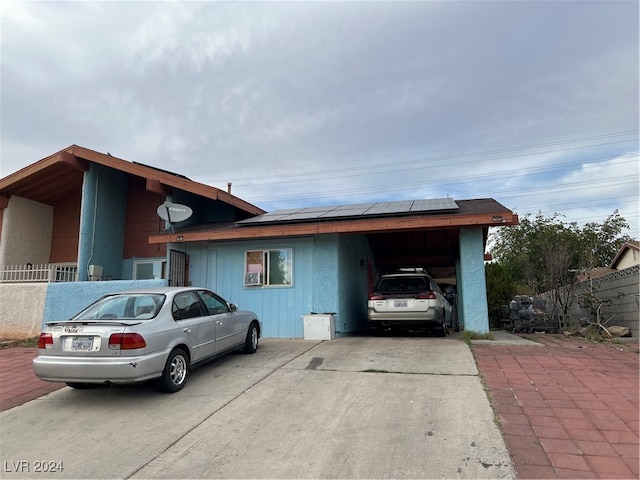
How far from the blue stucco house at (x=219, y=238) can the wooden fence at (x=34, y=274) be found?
0.31ft

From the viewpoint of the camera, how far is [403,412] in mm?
4727

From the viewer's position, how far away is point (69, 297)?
10711mm

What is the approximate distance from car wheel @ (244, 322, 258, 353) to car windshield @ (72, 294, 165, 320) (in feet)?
7.76

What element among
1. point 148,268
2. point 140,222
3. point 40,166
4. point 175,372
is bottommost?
point 175,372

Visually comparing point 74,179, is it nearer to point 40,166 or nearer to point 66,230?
point 40,166

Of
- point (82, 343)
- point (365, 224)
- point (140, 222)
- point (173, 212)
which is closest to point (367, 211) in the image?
point (365, 224)

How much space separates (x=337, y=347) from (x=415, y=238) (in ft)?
21.9

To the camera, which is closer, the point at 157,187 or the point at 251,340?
the point at 251,340

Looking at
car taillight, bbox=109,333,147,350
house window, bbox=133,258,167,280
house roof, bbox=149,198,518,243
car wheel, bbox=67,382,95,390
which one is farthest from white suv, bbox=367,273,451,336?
house window, bbox=133,258,167,280

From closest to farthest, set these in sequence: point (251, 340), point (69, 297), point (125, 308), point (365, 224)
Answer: point (125, 308) → point (251, 340) → point (365, 224) → point (69, 297)

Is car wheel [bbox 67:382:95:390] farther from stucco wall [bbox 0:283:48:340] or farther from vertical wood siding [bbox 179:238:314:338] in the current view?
stucco wall [bbox 0:283:48:340]

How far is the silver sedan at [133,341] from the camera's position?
507cm

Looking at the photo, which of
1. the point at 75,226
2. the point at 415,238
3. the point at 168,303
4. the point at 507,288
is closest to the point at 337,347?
the point at 168,303

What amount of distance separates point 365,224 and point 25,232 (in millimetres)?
11245
